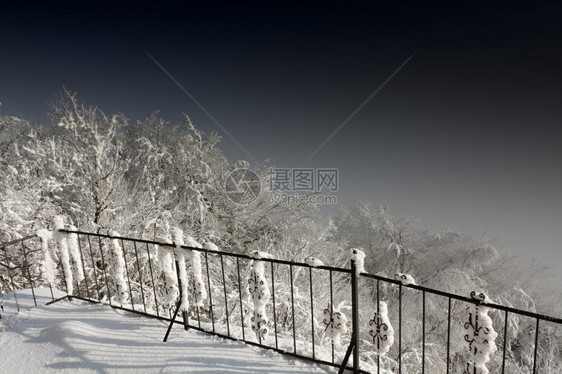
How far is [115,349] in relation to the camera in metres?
3.62

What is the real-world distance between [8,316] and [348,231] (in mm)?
24175

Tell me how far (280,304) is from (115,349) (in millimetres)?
7645

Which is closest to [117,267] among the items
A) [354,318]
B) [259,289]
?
[259,289]

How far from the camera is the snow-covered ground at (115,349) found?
3332mm

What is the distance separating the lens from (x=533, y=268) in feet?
65.4

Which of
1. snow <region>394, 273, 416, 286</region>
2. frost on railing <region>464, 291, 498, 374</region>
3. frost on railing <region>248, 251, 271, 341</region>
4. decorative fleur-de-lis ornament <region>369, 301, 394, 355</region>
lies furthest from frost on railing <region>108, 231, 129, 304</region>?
frost on railing <region>464, 291, 498, 374</region>

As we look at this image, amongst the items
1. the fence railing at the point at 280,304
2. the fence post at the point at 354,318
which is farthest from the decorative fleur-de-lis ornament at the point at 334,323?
the fence post at the point at 354,318

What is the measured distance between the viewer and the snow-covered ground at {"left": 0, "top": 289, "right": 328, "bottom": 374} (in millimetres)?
3332

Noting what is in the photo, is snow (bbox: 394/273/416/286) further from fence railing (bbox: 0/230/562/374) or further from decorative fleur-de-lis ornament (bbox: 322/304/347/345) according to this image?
decorative fleur-de-lis ornament (bbox: 322/304/347/345)

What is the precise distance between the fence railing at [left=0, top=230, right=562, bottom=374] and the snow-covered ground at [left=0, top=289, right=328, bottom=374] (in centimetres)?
17

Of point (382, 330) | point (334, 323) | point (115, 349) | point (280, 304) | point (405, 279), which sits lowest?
point (280, 304)

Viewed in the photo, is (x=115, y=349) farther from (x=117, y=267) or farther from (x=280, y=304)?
(x=280, y=304)

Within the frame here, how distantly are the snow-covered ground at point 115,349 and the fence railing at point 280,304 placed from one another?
0.55 ft

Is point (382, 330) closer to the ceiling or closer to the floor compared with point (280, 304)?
closer to the ceiling
